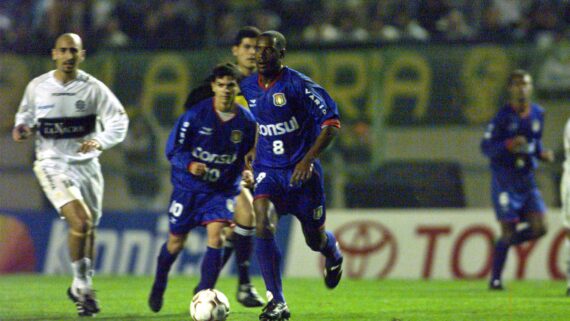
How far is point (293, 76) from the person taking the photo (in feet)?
28.7

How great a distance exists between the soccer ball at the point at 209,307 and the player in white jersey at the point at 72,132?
1.63 m

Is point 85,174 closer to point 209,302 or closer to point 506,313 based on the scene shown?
point 209,302

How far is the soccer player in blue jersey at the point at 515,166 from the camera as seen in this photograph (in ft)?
43.3

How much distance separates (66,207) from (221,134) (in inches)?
56.1

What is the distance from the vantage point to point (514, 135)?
13.2m

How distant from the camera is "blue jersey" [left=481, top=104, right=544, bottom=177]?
1320 centimetres

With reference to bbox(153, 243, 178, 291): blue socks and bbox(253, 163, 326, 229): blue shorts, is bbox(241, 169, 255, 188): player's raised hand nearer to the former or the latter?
bbox(253, 163, 326, 229): blue shorts

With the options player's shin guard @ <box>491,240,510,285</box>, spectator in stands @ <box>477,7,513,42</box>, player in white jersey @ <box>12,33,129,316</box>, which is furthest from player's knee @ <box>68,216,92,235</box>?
spectator in stands @ <box>477,7,513,42</box>

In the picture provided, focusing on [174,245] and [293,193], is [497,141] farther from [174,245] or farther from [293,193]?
[293,193]

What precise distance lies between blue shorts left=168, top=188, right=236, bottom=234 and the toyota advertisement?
6677 millimetres

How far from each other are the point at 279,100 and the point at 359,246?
25.9 feet

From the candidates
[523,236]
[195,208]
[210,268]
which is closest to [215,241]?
[210,268]

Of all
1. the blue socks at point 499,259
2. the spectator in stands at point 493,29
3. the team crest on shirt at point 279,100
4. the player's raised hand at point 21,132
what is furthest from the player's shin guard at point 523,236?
the player's raised hand at point 21,132

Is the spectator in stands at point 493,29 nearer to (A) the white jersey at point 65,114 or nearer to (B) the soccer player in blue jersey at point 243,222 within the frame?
(B) the soccer player in blue jersey at point 243,222
